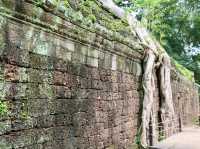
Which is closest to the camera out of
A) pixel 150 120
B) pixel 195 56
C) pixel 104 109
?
pixel 104 109

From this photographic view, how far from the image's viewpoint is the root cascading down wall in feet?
13.6

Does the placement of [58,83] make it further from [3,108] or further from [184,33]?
[184,33]

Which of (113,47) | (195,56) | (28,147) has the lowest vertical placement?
(28,147)

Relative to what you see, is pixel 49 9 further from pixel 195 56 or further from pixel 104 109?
pixel 195 56

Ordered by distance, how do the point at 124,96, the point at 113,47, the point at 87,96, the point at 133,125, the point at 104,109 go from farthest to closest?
the point at 133,125, the point at 124,96, the point at 113,47, the point at 104,109, the point at 87,96

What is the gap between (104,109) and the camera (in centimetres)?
665

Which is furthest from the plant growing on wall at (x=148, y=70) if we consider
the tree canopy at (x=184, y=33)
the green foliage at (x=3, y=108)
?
the tree canopy at (x=184, y=33)

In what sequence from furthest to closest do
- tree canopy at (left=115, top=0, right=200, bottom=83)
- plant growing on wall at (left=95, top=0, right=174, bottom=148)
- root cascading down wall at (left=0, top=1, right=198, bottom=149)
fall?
tree canopy at (left=115, top=0, right=200, bottom=83), plant growing on wall at (left=95, top=0, right=174, bottom=148), root cascading down wall at (left=0, top=1, right=198, bottom=149)

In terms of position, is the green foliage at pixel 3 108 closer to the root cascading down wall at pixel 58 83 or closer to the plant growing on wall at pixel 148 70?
the root cascading down wall at pixel 58 83

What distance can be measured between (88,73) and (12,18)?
2.11m

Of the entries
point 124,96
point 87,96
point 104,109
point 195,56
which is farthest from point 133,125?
point 195,56

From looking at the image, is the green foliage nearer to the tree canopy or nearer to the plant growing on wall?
the plant growing on wall

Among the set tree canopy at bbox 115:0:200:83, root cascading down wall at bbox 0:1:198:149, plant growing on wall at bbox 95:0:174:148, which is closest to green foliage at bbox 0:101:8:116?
root cascading down wall at bbox 0:1:198:149

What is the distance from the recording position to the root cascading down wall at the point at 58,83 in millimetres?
4137
